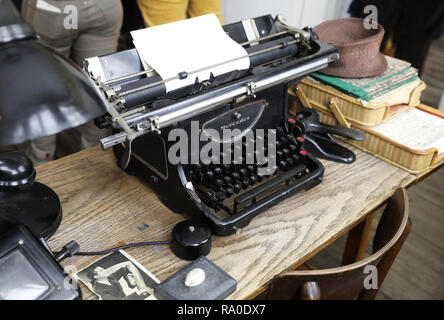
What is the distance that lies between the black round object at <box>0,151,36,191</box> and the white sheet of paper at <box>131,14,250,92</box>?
0.46 meters

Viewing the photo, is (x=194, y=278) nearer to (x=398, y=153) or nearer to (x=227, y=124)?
(x=227, y=124)

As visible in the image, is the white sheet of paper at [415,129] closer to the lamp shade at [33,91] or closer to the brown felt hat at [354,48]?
the brown felt hat at [354,48]

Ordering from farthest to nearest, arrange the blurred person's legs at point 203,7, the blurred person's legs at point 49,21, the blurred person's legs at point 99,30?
the blurred person's legs at point 203,7, the blurred person's legs at point 99,30, the blurred person's legs at point 49,21

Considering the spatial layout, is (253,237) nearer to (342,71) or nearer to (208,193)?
(208,193)

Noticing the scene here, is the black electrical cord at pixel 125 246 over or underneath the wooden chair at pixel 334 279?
underneath

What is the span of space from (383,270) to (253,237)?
0.43 metres

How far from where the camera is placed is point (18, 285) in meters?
0.94

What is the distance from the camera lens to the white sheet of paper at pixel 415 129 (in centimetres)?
161

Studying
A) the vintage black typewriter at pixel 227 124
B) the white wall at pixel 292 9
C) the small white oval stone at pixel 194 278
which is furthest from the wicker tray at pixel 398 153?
A: the white wall at pixel 292 9

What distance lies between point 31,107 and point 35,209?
0.58 metres

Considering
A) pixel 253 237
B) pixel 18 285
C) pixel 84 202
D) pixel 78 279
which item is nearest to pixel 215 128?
pixel 253 237

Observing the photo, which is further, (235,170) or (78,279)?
(235,170)

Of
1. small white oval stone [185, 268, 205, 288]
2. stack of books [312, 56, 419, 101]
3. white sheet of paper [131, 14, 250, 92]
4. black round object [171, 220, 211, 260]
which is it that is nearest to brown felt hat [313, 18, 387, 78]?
stack of books [312, 56, 419, 101]

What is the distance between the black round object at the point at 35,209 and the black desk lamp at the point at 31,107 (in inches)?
5.9
